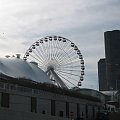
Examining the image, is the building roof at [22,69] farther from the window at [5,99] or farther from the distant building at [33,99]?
the window at [5,99]

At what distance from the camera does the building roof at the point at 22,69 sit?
274 feet

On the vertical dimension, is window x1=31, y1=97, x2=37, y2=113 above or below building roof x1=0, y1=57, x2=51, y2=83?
below

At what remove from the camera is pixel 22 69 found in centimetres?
8938

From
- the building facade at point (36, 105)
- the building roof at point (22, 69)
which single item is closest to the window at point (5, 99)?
the building facade at point (36, 105)

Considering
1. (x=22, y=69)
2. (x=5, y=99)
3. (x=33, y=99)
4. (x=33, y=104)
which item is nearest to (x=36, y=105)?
(x=33, y=104)

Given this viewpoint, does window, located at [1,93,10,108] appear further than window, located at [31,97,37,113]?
No

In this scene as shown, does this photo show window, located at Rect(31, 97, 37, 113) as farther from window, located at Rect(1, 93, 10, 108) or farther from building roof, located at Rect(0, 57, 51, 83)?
building roof, located at Rect(0, 57, 51, 83)

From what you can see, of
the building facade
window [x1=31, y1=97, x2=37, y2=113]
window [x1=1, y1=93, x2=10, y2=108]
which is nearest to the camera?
the building facade

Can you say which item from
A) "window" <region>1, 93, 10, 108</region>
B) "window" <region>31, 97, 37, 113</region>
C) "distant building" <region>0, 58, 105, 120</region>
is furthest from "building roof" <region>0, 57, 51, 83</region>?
"window" <region>1, 93, 10, 108</region>

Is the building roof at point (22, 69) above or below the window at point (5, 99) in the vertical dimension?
above

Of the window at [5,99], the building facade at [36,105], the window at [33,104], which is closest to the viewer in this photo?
the building facade at [36,105]

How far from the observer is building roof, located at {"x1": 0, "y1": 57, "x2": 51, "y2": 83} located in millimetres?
83613

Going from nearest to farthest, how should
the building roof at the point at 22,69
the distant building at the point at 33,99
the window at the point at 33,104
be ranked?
the distant building at the point at 33,99
the window at the point at 33,104
the building roof at the point at 22,69

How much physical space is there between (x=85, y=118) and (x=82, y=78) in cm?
994
